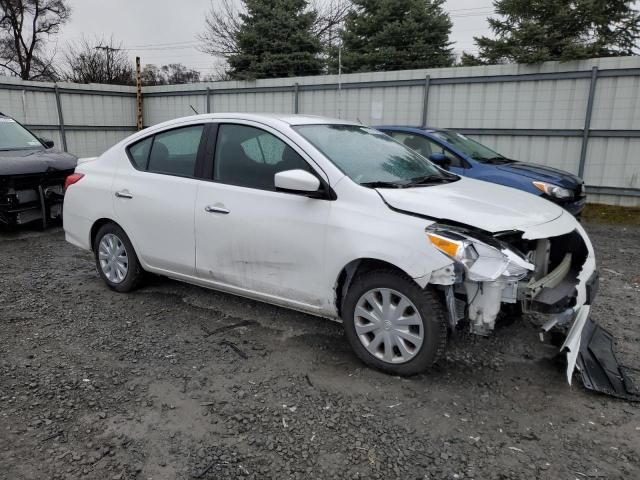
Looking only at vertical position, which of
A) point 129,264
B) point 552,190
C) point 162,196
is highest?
point 162,196

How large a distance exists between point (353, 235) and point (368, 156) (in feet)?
2.93

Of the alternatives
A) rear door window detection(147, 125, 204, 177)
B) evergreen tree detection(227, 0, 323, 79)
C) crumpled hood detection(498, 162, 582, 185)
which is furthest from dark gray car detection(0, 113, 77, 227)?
evergreen tree detection(227, 0, 323, 79)

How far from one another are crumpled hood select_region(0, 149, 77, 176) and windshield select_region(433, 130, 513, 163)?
216 inches

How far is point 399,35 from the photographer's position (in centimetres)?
1767

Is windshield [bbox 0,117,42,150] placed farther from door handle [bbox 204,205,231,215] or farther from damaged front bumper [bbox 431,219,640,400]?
damaged front bumper [bbox 431,219,640,400]

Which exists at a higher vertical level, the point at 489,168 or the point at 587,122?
the point at 587,122

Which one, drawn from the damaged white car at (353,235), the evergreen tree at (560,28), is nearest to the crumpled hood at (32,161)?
the damaged white car at (353,235)

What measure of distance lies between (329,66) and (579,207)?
13765 mm

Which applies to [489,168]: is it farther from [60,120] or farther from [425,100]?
[60,120]

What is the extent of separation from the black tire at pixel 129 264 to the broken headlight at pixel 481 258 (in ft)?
9.57

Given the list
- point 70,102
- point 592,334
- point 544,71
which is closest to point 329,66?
point 70,102

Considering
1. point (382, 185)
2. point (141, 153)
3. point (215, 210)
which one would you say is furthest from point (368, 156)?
point (141, 153)

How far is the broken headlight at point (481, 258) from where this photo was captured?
2.89 meters

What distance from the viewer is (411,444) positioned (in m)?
2.62
